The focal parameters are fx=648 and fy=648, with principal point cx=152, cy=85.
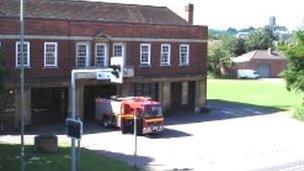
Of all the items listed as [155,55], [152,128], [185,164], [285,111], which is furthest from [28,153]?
[285,111]

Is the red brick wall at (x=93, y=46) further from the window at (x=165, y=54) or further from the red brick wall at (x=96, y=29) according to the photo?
the window at (x=165, y=54)

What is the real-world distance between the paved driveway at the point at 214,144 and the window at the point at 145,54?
444 cm

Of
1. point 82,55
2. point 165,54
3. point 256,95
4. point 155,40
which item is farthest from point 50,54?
point 256,95

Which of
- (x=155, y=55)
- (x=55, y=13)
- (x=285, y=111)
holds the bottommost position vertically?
(x=285, y=111)

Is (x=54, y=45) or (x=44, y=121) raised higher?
(x=54, y=45)

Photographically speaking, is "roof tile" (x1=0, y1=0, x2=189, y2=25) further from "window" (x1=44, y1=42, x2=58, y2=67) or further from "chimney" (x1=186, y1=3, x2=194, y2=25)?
"window" (x1=44, y1=42, x2=58, y2=67)

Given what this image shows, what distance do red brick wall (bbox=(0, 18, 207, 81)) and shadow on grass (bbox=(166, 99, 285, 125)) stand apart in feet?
11.2

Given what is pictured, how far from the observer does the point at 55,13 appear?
44.9 m

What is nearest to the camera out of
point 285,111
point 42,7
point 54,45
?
point 54,45

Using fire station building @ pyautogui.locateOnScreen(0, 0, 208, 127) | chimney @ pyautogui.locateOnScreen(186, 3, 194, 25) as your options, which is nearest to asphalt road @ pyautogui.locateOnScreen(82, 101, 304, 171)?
fire station building @ pyautogui.locateOnScreen(0, 0, 208, 127)

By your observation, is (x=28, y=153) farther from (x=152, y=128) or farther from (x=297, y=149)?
(x=297, y=149)

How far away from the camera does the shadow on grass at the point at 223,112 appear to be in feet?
151

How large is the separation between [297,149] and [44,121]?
15897mm

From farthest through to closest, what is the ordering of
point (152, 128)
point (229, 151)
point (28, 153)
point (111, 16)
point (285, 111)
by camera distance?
1. point (285, 111)
2. point (111, 16)
3. point (152, 128)
4. point (229, 151)
5. point (28, 153)
